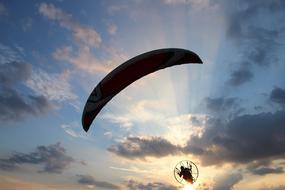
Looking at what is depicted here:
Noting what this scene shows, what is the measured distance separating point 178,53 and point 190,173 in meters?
10.4

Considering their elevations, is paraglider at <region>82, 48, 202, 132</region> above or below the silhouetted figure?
above

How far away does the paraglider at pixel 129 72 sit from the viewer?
77.8ft

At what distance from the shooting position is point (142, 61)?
77.9 ft

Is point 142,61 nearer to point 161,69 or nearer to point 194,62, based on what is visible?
point 161,69

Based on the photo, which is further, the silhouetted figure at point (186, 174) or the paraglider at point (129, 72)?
the silhouetted figure at point (186, 174)

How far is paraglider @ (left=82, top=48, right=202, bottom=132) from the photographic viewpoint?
23719 millimetres

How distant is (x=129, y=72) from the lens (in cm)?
2403

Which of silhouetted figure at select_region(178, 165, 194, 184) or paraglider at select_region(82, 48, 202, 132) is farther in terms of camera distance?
silhouetted figure at select_region(178, 165, 194, 184)

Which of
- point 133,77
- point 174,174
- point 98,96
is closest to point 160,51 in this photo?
point 133,77

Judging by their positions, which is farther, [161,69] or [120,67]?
[161,69]

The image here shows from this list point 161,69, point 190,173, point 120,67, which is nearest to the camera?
point 120,67

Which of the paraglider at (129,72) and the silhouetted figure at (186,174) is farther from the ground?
the paraglider at (129,72)

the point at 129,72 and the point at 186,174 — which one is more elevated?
the point at 129,72

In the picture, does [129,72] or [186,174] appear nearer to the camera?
[129,72]
